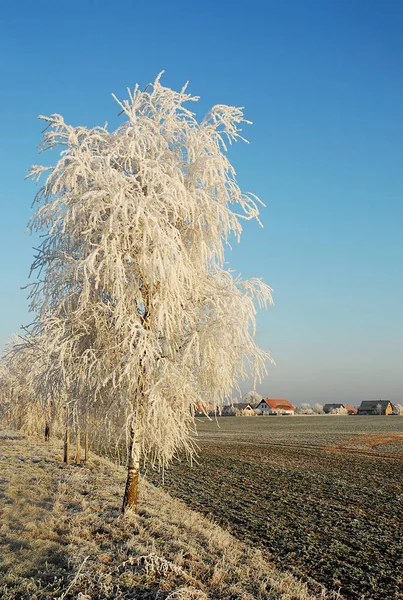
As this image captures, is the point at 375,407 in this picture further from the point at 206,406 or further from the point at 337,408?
the point at 206,406

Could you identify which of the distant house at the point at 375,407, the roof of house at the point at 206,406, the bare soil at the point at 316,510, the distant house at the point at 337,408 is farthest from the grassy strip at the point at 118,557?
the distant house at the point at 337,408

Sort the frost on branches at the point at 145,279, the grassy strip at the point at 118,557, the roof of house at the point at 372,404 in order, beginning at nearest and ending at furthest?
the grassy strip at the point at 118,557 → the frost on branches at the point at 145,279 → the roof of house at the point at 372,404

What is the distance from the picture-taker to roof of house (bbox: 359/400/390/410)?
15075cm

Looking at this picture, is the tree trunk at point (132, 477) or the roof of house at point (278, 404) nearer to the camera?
the tree trunk at point (132, 477)

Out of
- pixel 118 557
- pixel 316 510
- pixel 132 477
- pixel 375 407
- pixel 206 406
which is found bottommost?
pixel 316 510

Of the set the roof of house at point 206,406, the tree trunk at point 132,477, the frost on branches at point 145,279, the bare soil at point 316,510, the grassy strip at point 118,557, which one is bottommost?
the bare soil at point 316,510

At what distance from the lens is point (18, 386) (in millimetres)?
35469

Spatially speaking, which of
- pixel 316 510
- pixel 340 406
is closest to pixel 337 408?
pixel 340 406

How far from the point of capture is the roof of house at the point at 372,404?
151m

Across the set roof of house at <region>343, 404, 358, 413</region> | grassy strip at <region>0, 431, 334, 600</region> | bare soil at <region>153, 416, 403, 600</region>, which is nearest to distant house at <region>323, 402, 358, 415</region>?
roof of house at <region>343, 404, 358, 413</region>

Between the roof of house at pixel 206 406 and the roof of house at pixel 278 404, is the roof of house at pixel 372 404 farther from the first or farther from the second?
the roof of house at pixel 206 406

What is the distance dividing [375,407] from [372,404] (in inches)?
119

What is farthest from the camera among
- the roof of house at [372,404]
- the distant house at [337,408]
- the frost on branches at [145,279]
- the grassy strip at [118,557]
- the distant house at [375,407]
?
the distant house at [337,408]

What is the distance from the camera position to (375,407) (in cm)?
15225
